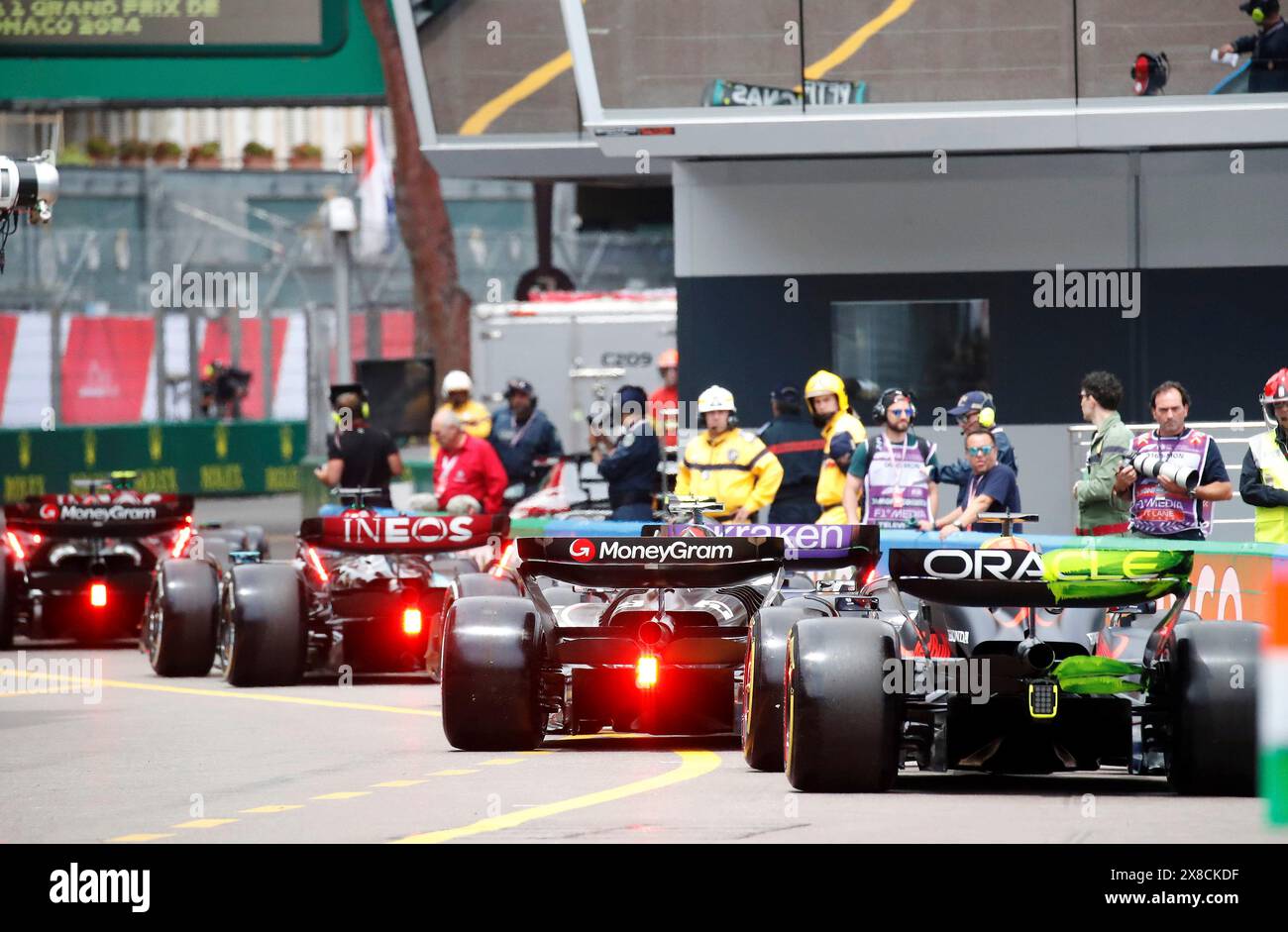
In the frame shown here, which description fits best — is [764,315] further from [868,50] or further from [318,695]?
[318,695]

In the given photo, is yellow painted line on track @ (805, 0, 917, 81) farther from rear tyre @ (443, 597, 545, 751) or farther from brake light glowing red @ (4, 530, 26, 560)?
rear tyre @ (443, 597, 545, 751)

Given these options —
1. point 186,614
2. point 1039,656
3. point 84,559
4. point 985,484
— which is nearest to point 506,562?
point 186,614

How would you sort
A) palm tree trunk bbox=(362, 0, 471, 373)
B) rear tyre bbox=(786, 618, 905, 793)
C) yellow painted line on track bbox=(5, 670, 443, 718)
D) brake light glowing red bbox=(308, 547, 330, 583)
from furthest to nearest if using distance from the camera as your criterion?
1. palm tree trunk bbox=(362, 0, 471, 373)
2. brake light glowing red bbox=(308, 547, 330, 583)
3. yellow painted line on track bbox=(5, 670, 443, 718)
4. rear tyre bbox=(786, 618, 905, 793)

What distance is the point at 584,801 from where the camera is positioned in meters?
10.1

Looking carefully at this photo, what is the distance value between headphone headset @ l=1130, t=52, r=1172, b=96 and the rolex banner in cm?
2088

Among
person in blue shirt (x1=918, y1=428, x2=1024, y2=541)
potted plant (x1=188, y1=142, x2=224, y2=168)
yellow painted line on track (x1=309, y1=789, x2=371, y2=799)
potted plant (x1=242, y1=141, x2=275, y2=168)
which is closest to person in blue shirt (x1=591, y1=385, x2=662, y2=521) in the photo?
person in blue shirt (x1=918, y1=428, x2=1024, y2=541)

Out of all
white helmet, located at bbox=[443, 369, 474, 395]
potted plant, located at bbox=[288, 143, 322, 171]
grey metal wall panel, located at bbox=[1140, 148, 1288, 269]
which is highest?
potted plant, located at bbox=[288, 143, 322, 171]

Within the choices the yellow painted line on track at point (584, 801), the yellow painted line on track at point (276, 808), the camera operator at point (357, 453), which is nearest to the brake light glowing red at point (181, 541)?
the camera operator at point (357, 453)

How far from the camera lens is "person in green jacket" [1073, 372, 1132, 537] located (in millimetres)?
14859

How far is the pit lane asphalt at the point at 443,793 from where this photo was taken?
357 inches

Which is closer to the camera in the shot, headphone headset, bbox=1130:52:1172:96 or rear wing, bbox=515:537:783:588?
rear wing, bbox=515:537:783:588

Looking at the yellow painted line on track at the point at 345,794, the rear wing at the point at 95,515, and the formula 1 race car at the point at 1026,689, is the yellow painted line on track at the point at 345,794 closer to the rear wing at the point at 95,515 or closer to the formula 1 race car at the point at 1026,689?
the formula 1 race car at the point at 1026,689

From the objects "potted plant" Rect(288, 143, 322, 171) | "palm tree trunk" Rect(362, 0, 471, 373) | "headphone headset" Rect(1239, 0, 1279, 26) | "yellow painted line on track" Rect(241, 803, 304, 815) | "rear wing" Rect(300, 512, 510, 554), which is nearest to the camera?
"yellow painted line on track" Rect(241, 803, 304, 815)

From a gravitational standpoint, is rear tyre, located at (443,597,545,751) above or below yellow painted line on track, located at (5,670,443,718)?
above
